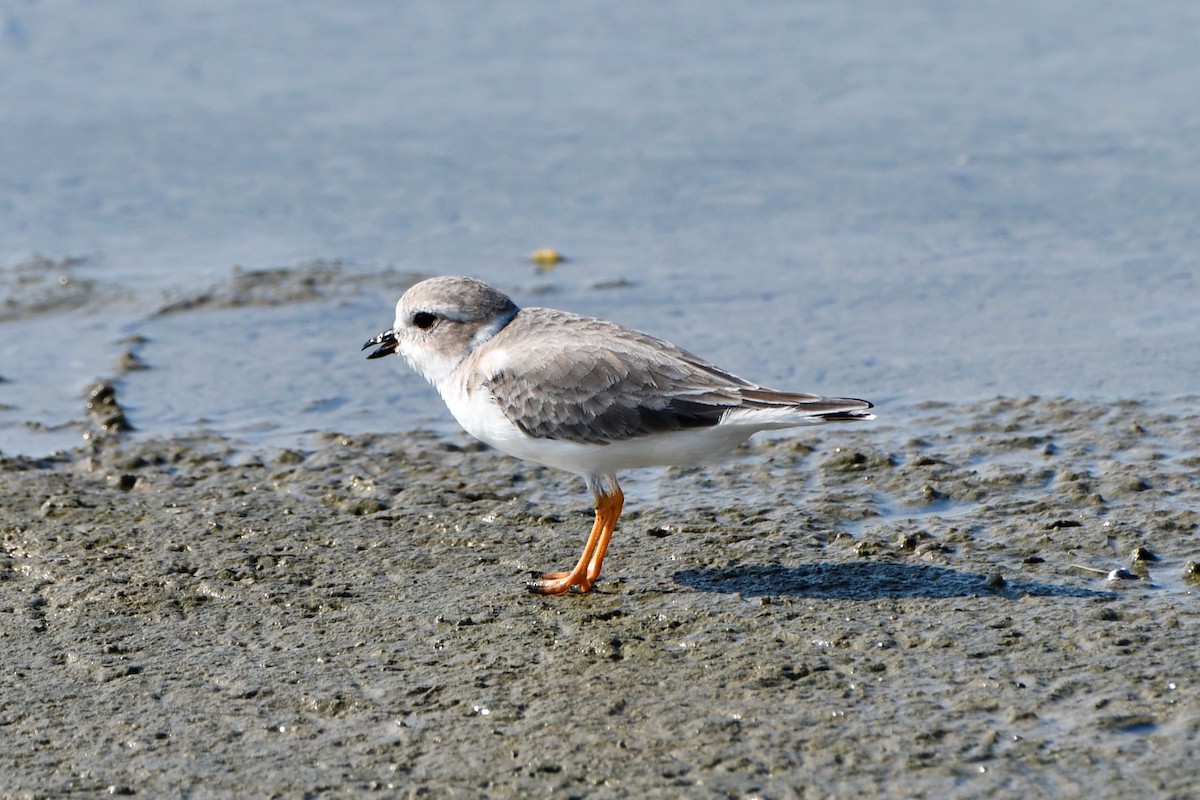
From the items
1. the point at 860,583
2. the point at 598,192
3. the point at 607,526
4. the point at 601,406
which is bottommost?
the point at 860,583

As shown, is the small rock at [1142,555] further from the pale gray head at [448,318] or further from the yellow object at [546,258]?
the yellow object at [546,258]

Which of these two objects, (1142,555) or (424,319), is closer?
(1142,555)

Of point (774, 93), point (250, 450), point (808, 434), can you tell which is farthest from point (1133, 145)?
point (250, 450)

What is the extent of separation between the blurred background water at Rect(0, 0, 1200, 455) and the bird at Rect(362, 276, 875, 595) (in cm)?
200

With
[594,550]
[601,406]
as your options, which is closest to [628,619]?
[594,550]

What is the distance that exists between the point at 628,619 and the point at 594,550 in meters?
0.51

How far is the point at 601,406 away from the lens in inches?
225

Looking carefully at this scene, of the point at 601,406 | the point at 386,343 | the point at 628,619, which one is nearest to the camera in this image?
the point at 628,619

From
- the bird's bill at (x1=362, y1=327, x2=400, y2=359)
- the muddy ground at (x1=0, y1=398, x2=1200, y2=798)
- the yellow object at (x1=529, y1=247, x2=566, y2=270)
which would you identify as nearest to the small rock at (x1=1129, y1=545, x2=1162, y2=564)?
the muddy ground at (x1=0, y1=398, x2=1200, y2=798)

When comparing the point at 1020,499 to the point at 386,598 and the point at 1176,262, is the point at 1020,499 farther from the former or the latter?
the point at 1176,262

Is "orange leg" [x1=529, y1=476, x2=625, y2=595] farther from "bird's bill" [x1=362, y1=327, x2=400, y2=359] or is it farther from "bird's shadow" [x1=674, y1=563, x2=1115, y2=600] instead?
"bird's bill" [x1=362, y1=327, x2=400, y2=359]

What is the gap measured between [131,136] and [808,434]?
7.28 m

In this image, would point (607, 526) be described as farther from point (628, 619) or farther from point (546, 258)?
point (546, 258)

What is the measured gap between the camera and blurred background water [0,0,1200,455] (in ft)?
28.4
